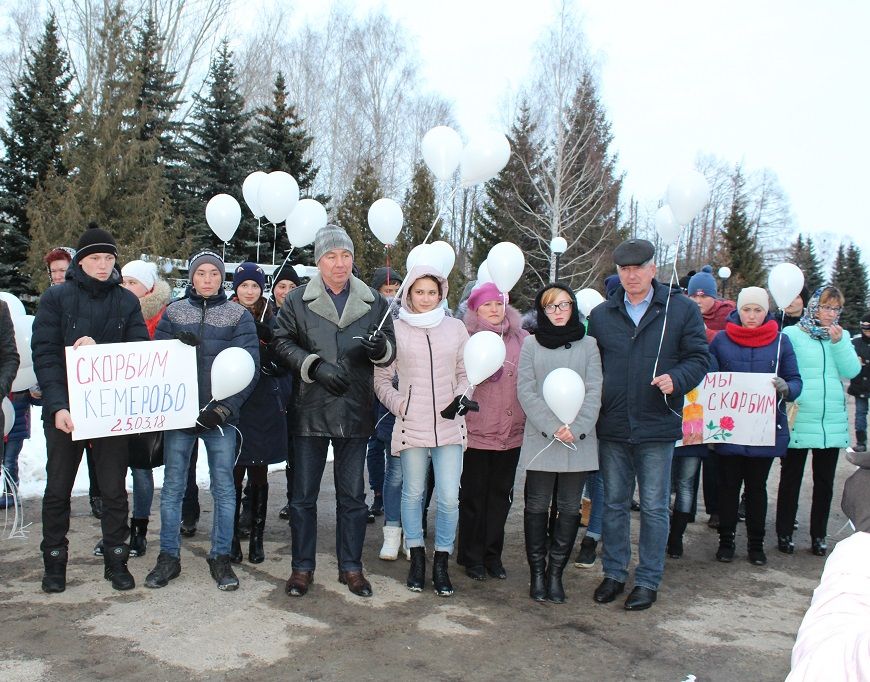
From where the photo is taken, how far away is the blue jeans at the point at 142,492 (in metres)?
5.53

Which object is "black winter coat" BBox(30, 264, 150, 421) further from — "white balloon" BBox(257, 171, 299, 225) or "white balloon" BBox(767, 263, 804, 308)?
"white balloon" BBox(767, 263, 804, 308)

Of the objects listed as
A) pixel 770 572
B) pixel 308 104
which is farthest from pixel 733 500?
pixel 308 104

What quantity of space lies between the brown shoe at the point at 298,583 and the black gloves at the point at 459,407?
4.59 feet

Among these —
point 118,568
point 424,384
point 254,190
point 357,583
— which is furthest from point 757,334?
point 118,568

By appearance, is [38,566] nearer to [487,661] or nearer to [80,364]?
[80,364]

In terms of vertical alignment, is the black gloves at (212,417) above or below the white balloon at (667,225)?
below

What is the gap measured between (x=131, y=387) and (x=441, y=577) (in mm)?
2378

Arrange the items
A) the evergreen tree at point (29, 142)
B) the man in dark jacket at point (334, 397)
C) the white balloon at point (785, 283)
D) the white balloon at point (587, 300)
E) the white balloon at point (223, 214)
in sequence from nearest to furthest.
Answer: the man in dark jacket at point (334, 397)
the white balloon at point (785, 283)
the white balloon at point (223, 214)
the white balloon at point (587, 300)
the evergreen tree at point (29, 142)

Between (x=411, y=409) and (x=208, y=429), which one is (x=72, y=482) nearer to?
(x=208, y=429)

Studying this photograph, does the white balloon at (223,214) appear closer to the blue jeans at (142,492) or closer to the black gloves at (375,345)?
the blue jeans at (142,492)

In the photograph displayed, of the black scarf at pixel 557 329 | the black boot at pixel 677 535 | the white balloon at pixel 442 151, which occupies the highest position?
the white balloon at pixel 442 151

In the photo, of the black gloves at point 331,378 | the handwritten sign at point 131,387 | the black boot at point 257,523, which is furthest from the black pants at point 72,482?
the black gloves at point 331,378

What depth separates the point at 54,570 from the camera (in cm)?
473

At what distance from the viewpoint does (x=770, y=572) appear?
18.6 feet
